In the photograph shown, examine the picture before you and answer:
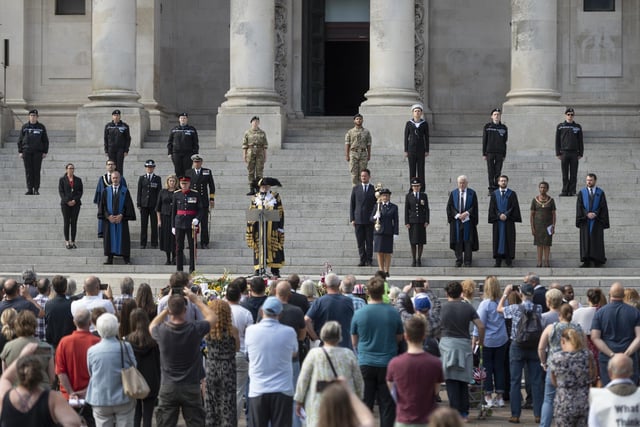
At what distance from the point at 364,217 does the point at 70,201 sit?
533 cm

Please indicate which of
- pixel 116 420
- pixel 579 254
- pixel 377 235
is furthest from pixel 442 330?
pixel 579 254

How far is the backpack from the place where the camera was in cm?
1578

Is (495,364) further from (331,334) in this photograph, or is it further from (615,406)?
(615,406)

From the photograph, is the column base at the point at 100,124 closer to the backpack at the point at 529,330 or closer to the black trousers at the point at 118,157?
the black trousers at the point at 118,157

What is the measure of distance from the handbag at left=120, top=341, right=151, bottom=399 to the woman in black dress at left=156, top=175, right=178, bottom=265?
11983mm

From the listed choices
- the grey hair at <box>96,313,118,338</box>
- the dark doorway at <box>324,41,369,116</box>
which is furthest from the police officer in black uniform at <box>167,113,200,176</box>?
the grey hair at <box>96,313,118,338</box>

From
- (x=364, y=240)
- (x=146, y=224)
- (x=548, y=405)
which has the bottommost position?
(x=548, y=405)

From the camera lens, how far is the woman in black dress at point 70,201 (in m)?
25.3

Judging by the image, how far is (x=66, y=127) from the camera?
36.5m

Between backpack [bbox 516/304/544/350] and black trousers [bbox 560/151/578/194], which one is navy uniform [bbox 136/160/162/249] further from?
Answer: backpack [bbox 516/304/544/350]

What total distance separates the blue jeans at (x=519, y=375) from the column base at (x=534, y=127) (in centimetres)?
1642

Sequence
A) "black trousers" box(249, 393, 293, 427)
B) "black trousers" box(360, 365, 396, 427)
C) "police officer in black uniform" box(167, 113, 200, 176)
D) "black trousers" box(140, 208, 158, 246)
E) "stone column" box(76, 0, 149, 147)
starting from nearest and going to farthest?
"black trousers" box(249, 393, 293, 427) → "black trousers" box(360, 365, 396, 427) → "black trousers" box(140, 208, 158, 246) → "police officer in black uniform" box(167, 113, 200, 176) → "stone column" box(76, 0, 149, 147)

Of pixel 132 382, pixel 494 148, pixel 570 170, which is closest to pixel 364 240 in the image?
pixel 494 148

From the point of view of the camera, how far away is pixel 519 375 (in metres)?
16.0
